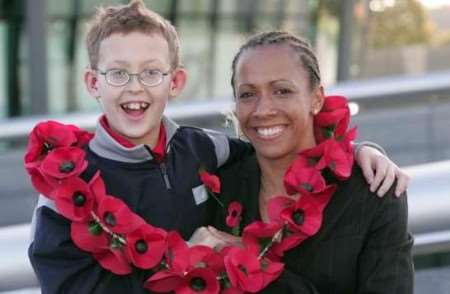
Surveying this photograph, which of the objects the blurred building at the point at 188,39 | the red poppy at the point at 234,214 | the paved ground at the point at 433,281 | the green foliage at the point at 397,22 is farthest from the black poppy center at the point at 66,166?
the green foliage at the point at 397,22

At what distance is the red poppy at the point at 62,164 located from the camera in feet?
7.05

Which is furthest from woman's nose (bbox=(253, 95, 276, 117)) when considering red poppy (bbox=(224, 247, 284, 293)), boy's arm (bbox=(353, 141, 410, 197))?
red poppy (bbox=(224, 247, 284, 293))

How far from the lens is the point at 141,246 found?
2.13 meters

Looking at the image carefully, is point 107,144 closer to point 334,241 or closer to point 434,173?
point 334,241

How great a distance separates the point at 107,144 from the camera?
7.36ft

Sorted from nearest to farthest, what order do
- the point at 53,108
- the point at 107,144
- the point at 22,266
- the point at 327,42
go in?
the point at 22,266 < the point at 107,144 < the point at 53,108 < the point at 327,42

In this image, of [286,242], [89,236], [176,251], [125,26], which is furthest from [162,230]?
[125,26]

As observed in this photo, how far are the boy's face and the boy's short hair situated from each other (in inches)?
0.7

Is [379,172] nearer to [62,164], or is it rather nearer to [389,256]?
[389,256]

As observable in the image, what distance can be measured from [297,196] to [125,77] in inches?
20.4

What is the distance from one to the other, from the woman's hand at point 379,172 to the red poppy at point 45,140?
70cm

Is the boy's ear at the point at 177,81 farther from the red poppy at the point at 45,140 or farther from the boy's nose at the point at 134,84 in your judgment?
the red poppy at the point at 45,140

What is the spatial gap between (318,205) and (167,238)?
14.8 inches

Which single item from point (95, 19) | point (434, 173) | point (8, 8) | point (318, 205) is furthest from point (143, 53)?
point (8, 8)
